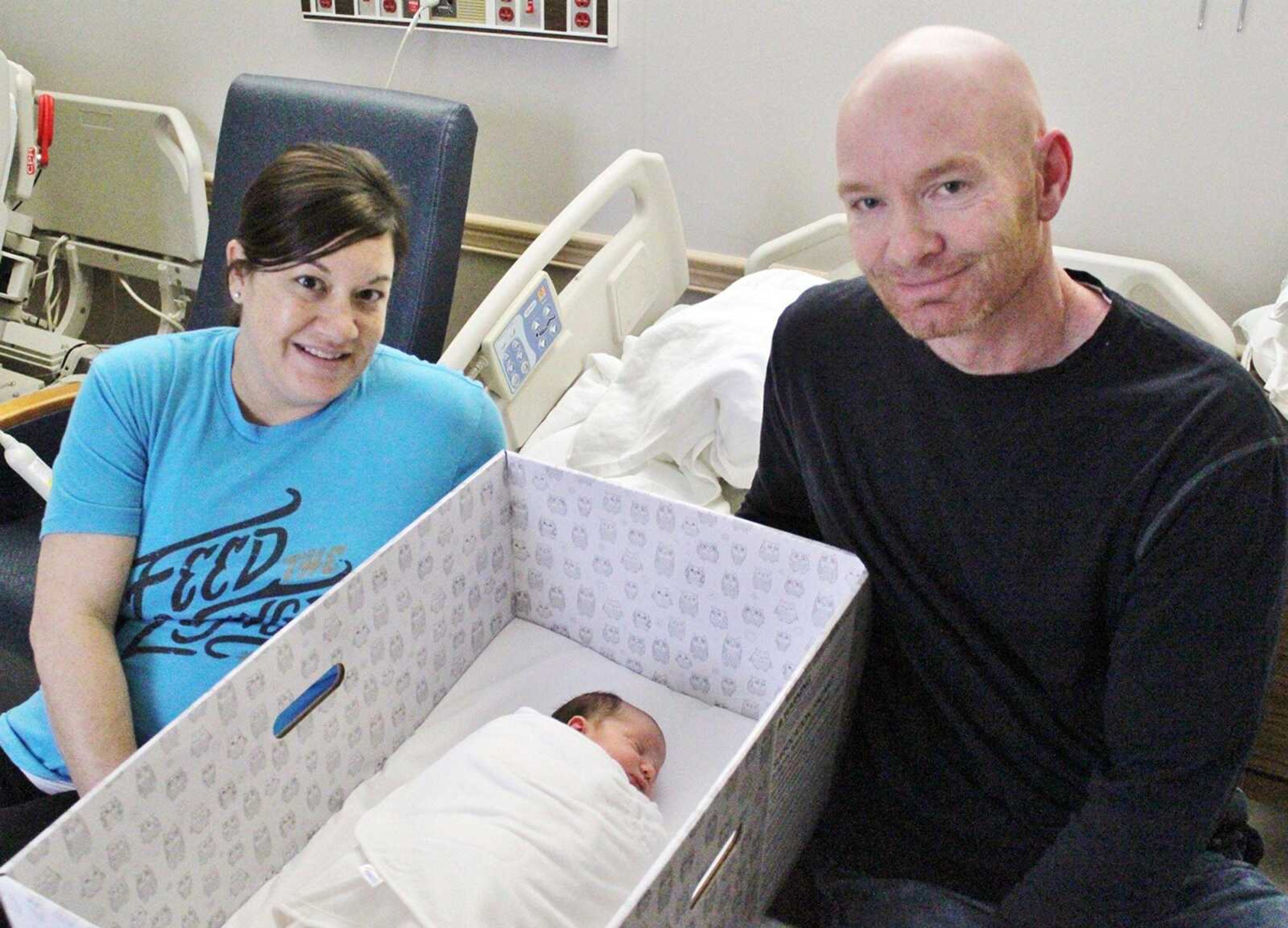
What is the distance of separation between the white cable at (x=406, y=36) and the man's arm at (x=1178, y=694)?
182 centimetres

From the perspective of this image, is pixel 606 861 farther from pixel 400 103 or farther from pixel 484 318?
pixel 400 103

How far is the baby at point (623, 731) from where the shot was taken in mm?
1328

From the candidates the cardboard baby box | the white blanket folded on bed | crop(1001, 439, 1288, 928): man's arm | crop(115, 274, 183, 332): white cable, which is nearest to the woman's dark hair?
the cardboard baby box

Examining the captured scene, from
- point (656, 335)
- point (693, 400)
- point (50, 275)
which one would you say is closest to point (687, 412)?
point (693, 400)

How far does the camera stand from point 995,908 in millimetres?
1141

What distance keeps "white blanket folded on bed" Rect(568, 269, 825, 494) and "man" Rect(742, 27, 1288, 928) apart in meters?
0.45

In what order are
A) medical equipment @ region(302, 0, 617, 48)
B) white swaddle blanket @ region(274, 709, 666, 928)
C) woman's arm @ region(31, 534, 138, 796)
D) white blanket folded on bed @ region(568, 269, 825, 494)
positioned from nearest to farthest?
white swaddle blanket @ region(274, 709, 666, 928), woman's arm @ region(31, 534, 138, 796), white blanket folded on bed @ region(568, 269, 825, 494), medical equipment @ region(302, 0, 617, 48)

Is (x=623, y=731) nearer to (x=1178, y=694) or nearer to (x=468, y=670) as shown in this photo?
(x=468, y=670)

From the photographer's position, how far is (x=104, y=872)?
949mm

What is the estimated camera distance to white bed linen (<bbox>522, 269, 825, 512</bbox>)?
1.68 meters

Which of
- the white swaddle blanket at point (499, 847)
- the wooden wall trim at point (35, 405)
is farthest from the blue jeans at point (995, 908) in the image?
the wooden wall trim at point (35, 405)

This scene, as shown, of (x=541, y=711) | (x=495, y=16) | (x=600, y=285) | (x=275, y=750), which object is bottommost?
(x=541, y=711)

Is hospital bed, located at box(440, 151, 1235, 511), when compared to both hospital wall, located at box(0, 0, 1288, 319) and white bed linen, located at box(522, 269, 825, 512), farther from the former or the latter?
hospital wall, located at box(0, 0, 1288, 319)

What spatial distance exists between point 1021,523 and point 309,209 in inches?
32.4
